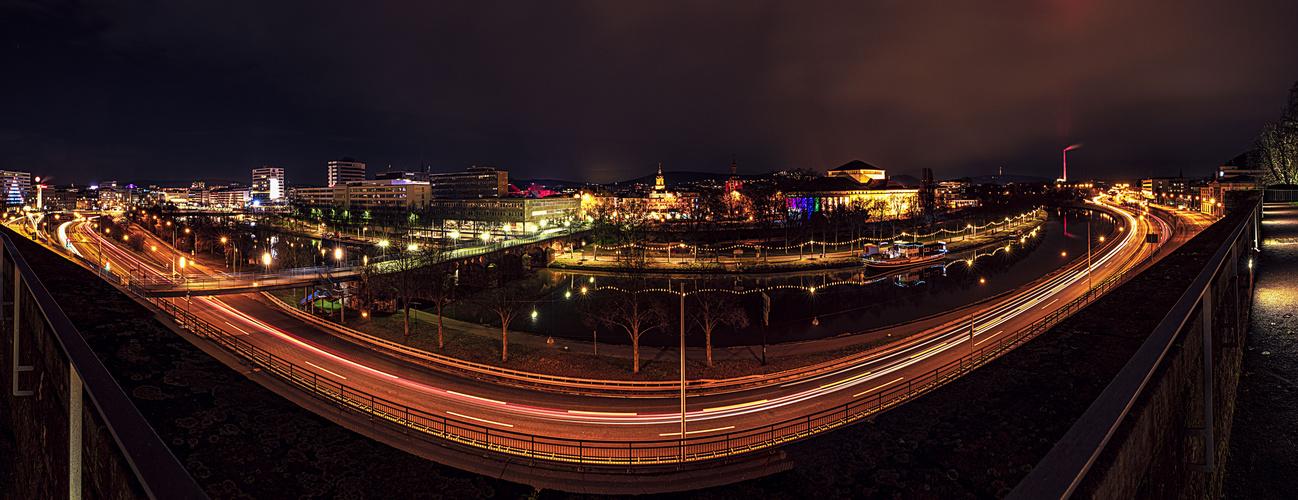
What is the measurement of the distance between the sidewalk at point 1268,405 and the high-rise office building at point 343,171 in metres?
200

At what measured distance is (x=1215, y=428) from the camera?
16.8 ft

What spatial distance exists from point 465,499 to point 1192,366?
6.48 meters

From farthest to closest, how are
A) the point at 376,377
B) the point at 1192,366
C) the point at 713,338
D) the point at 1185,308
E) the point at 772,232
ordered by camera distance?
the point at 772,232, the point at 713,338, the point at 376,377, the point at 1192,366, the point at 1185,308

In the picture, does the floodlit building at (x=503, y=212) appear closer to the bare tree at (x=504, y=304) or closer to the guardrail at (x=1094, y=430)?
the bare tree at (x=504, y=304)

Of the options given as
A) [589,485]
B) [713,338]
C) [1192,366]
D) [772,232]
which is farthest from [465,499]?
[772,232]

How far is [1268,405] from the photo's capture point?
5.52 m

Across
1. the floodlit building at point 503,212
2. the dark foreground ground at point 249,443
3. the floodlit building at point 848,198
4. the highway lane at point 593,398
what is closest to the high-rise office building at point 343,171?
the floodlit building at point 503,212

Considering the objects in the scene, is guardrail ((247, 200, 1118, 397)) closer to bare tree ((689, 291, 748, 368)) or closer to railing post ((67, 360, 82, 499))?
bare tree ((689, 291, 748, 368))

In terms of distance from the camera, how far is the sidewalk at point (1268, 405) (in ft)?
15.6

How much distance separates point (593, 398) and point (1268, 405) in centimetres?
1268

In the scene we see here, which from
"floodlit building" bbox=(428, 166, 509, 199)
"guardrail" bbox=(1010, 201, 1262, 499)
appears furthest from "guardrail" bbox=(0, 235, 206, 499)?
"floodlit building" bbox=(428, 166, 509, 199)

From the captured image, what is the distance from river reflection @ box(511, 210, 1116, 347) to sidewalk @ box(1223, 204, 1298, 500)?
16.3 meters

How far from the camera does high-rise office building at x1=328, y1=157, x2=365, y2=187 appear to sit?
17600cm

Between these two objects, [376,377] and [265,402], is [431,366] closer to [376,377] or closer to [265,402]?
[376,377]
